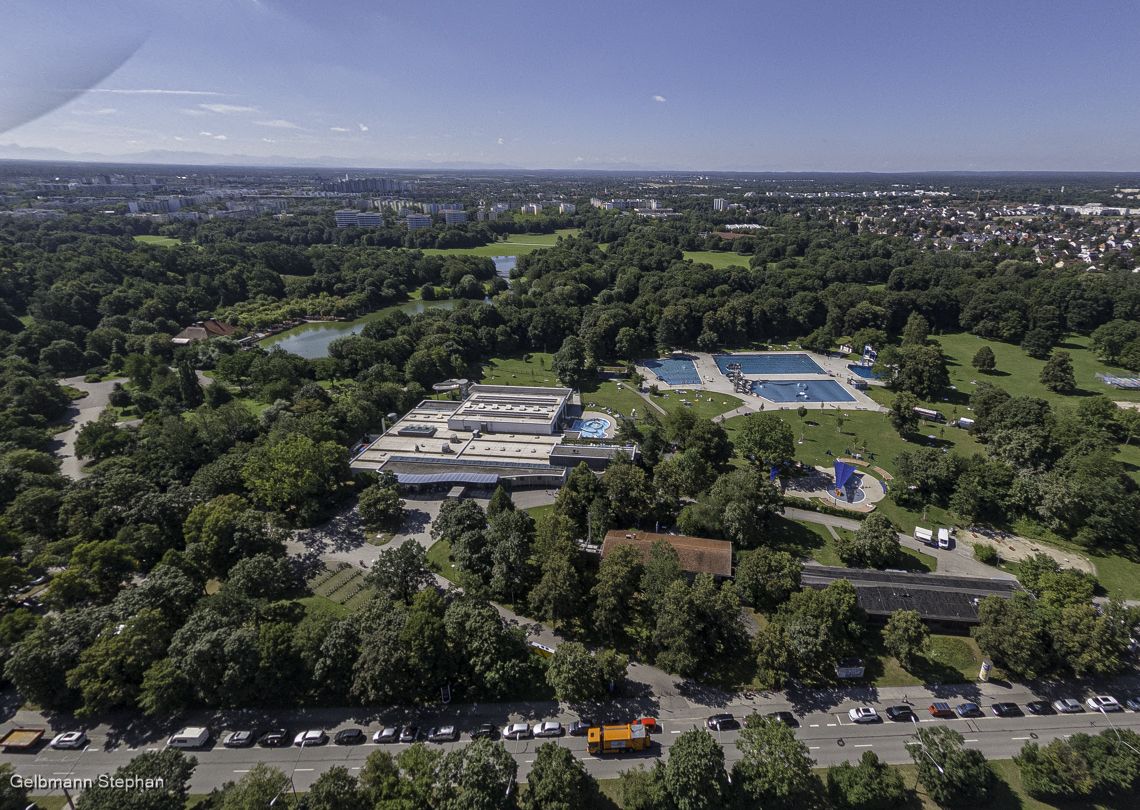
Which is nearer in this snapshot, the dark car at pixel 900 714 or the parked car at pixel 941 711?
the dark car at pixel 900 714

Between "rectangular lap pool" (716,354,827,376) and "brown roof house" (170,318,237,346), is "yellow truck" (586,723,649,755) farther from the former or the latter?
"brown roof house" (170,318,237,346)

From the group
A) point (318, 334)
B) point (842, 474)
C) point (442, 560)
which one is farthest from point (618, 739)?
point (318, 334)

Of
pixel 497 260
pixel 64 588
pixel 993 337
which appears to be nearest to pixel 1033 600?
pixel 64 588

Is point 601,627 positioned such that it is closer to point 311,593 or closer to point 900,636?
point 900,636

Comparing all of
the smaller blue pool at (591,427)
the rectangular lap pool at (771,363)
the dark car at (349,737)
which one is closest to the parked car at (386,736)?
the dark car at (349,737)

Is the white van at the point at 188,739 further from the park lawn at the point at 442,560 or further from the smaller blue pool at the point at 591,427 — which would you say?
the smaller blue pool at the point at 591,427

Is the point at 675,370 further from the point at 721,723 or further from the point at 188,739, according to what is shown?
the point at 188,739
